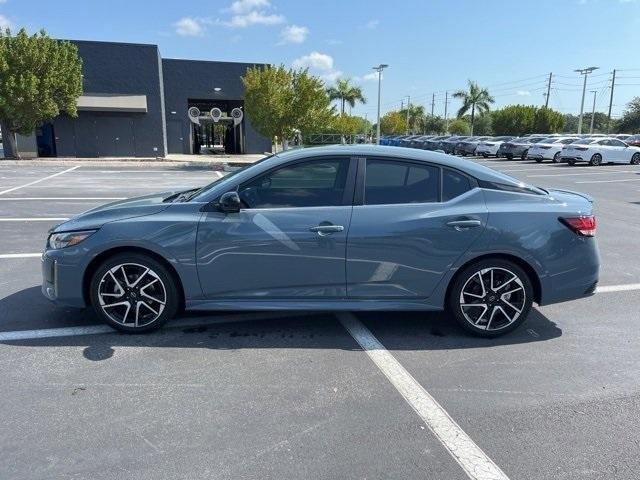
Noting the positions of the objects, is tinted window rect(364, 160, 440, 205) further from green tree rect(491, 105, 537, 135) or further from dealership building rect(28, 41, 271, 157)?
green tree rect(491, 105, 537, 135)

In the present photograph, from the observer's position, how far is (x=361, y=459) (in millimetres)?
2607

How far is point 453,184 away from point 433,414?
193cm

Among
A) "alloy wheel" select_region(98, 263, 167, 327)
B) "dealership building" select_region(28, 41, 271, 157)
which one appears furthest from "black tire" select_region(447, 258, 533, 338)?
"dealership building" select_region(28, 41, 271, 157)

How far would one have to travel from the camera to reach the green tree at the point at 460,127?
79463mm

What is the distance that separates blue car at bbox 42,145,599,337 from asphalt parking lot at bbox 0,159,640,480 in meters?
0.33

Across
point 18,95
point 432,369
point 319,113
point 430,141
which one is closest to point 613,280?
point 432,369

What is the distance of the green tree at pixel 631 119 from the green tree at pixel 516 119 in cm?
1607

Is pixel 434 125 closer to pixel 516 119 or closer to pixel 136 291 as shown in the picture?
pixel 516 119

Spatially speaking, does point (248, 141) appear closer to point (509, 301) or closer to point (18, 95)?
point (18, 95)

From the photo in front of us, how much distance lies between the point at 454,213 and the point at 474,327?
99cm

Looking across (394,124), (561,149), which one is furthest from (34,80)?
(394,124)

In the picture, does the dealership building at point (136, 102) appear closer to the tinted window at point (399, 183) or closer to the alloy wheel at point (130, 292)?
the alloy wheel at point (130, 292)

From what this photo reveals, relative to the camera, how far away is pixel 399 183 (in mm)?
4070

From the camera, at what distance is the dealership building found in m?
27.8
